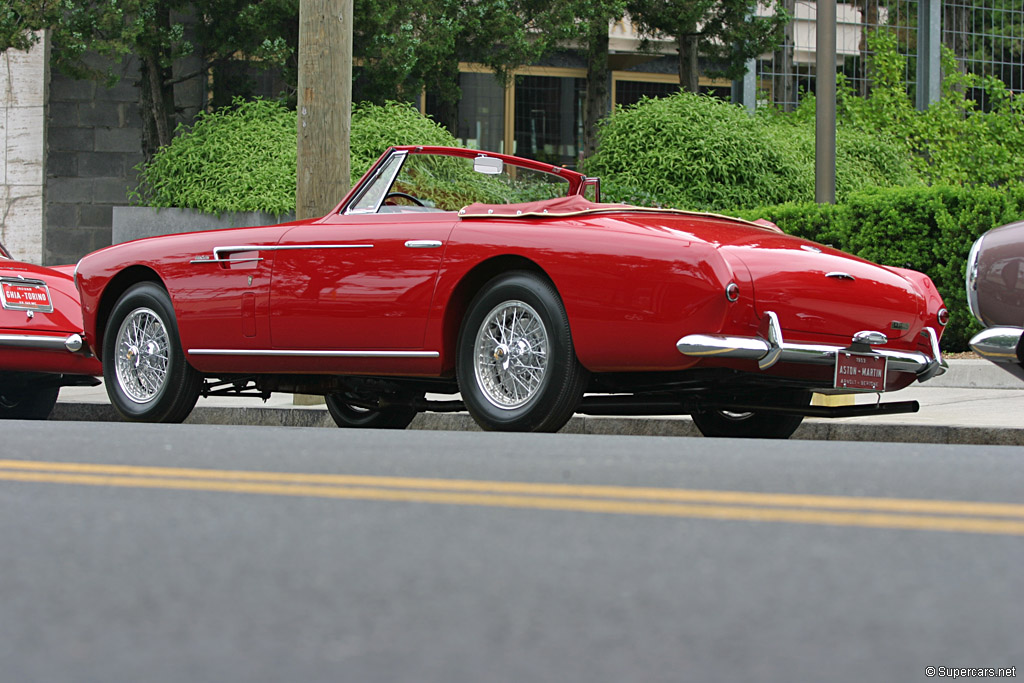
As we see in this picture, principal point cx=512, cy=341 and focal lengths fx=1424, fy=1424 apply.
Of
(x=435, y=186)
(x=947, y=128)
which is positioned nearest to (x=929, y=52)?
→ (x=947, y=128)

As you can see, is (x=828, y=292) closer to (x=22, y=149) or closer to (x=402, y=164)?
(x=402, y=164)

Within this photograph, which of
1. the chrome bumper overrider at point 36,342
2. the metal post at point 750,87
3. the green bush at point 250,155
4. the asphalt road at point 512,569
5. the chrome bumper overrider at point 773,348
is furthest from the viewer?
the metal post at point 750,87

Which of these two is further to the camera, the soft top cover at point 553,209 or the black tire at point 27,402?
the black tire at point 27,402

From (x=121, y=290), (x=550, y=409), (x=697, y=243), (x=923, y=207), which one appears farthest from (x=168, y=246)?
(x=923, y=207)

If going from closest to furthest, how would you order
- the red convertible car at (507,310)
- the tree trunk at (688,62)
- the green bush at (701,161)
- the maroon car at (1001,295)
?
1. the red convertible car at (507,310)
2. the maroon car at (1001,295)
3. the green bush at (701,161)
4. the tree trunk at (688,62)

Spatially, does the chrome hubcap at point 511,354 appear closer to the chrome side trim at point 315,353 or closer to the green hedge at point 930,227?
the chrome side trim at point 315,353

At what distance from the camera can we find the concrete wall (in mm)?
18188

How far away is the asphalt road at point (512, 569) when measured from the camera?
8.52 ft

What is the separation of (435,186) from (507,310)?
1.43 meters

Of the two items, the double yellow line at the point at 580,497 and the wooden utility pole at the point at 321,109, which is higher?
the wooden utility pole at the point at 321,109

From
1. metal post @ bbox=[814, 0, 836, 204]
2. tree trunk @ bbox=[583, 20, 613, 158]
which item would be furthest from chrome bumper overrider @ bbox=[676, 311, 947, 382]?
tree trunk @ bbox=[583, 20, 613, 158]

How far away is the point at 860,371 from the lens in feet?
21.1

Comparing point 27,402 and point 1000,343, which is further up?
point 1000,343

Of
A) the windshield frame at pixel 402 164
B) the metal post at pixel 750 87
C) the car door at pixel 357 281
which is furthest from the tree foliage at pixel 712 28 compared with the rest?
the car door at pixel 357 281
